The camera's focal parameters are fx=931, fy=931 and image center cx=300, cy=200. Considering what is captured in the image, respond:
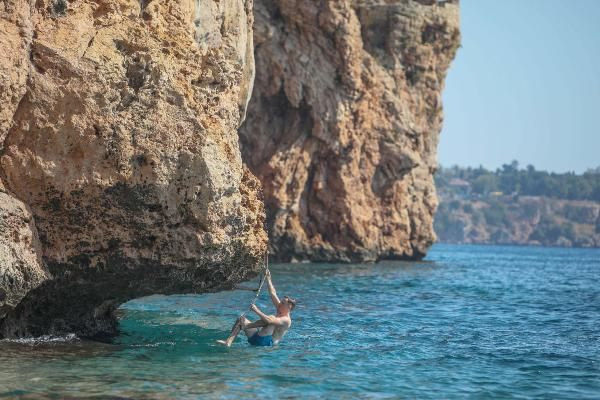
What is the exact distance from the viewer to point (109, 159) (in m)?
14.1

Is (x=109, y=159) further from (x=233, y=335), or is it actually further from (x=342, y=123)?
(x=342, y=123)

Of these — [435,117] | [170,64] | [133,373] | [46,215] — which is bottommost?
[133,373]

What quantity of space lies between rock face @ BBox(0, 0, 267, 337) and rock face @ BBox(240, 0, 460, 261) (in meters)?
30.1

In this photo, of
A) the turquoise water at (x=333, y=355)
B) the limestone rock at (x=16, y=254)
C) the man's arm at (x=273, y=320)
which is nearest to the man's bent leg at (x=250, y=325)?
the man's arm at (x=273, y=320)

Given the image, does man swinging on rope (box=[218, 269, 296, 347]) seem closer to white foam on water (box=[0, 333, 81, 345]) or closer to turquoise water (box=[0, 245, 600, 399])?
turquoise water (box=[0, 245, 600, 399])

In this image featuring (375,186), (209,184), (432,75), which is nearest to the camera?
(209,184)

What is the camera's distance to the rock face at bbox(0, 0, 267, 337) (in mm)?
13820

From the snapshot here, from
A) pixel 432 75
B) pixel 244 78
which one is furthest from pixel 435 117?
pixel 244 78

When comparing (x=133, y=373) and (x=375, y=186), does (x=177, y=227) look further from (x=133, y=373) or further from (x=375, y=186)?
(x=375, y=186)

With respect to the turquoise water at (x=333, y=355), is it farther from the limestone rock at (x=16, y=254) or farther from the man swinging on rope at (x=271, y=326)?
the limestone rock at (x=16, y=254)

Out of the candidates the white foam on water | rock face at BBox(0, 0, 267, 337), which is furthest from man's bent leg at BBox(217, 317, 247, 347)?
the white foam on water

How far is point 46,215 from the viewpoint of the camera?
14211 millimetres

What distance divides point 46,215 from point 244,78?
7542 mm

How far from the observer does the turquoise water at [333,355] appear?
1349 cm
